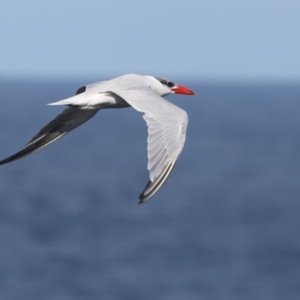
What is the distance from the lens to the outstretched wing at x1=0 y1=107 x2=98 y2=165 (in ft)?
32.8

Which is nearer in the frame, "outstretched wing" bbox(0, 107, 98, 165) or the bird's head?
"outstretched wing" bbox(0, 107, 98, 165)

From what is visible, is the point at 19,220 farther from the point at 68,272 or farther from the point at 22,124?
the point at 22,124

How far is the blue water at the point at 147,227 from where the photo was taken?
106 feet

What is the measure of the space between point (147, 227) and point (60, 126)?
3327cm

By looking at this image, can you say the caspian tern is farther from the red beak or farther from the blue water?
the blue water

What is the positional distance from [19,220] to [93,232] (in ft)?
12.8

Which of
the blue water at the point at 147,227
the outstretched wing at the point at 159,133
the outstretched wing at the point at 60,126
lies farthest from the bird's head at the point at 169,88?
the blue water at the point at 147,227

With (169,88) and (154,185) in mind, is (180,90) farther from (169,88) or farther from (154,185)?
(154,185)

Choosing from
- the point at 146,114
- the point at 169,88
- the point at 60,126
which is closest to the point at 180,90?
the point at 169,88

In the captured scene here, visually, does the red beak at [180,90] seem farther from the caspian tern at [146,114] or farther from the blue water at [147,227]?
the blue water at [147,227]

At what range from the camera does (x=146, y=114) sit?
8727mm

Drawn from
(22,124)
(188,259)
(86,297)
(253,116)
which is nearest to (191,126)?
(22,124)

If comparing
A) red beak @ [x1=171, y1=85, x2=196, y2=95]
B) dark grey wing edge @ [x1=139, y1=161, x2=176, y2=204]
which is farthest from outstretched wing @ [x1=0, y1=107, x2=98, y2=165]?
dark grey wing edge @ [x1=139, y1=161, x2=176, y2=204]

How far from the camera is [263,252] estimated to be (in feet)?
126
